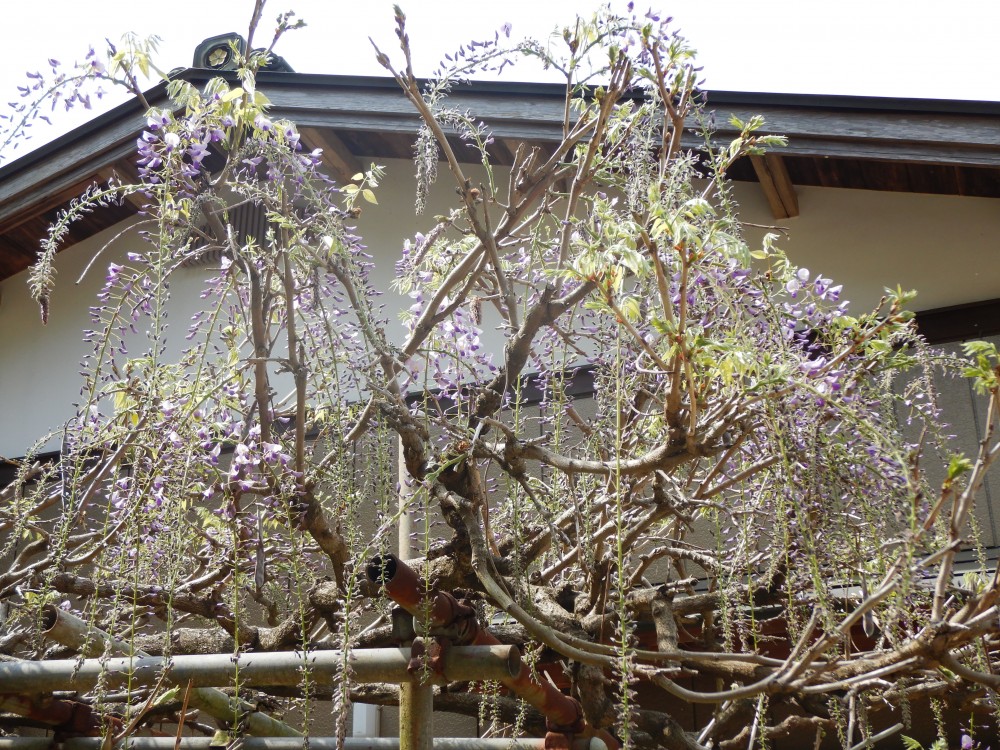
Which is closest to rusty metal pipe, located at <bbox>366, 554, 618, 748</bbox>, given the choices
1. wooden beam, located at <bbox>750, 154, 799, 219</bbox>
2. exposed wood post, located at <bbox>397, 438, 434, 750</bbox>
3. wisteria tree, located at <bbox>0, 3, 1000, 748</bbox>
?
wisteria tree, located at <bbox>0, 3, 1000, 748</bbox>

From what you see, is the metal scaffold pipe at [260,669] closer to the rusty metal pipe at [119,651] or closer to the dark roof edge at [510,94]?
the rusty metal pipe at [119,651]

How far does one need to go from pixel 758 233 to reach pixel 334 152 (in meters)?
2.14

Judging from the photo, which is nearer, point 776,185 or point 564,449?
point 564,449

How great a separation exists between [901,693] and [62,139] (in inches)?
180

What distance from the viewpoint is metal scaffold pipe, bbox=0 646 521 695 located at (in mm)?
1934

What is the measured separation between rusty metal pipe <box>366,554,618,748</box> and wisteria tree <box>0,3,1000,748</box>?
1.9 inches

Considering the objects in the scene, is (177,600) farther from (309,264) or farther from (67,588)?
(309,264)

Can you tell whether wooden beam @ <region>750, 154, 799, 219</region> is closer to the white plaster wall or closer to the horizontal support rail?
the white plaster wall

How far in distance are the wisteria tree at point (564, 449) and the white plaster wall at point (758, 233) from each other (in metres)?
2.07

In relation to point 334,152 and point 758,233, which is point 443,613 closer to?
point 758,233

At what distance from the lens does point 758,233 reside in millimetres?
4805

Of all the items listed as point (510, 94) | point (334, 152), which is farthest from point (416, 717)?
point (334, 152)

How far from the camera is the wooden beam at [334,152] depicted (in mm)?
5012

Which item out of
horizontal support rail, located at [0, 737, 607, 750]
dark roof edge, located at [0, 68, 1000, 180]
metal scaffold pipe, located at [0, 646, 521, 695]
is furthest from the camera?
dark roof edge, located at [0, 68, 1000, 180]
